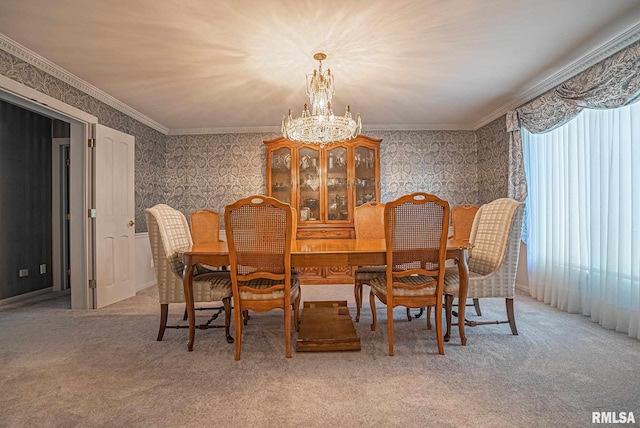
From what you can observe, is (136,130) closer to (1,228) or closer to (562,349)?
(1,228)

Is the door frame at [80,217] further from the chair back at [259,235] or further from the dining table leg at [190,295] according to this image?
the chair back at [259,235]

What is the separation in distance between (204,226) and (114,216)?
3.09ft

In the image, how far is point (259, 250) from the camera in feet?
6.73

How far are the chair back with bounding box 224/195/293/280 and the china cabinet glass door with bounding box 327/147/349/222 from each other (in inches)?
105

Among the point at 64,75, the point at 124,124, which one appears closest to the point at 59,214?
the point at 124,124

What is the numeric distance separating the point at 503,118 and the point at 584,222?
174 cm

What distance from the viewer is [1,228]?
12.1 feet

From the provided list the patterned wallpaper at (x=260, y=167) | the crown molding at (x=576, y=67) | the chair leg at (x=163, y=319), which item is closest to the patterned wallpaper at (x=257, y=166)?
the patterned wallpaper at (x=260, y=167)

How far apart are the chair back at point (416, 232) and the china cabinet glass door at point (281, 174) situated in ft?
9.26

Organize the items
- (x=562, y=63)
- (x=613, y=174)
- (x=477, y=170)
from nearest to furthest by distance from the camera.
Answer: (x=613, y=174), (x=562, y=63), (x=477, y=170)

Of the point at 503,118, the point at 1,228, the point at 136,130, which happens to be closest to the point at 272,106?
the point at 136,130

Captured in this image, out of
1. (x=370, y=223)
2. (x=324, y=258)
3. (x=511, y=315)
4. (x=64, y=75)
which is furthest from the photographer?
(x=370, y=223)

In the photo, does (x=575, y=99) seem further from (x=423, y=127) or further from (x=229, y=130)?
(x=229, y=130)

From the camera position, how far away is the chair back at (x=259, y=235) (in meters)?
2.00
